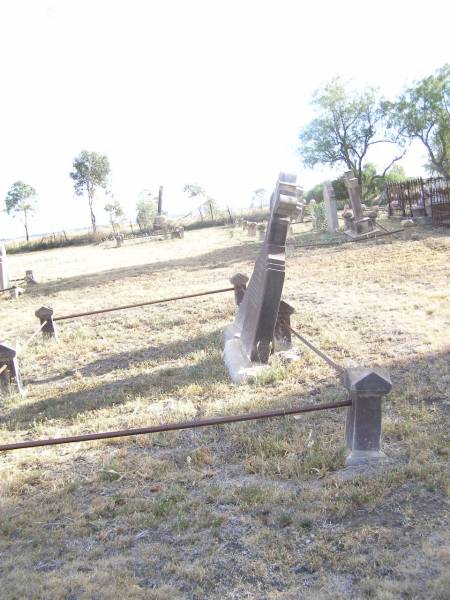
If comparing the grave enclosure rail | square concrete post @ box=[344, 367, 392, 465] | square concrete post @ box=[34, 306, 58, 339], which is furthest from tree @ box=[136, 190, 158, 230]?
square concrete post @ box=[344, 367, 392, 465]

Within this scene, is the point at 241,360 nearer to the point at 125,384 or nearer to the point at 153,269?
the point at 125,384

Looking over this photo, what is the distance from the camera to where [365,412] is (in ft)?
12.1

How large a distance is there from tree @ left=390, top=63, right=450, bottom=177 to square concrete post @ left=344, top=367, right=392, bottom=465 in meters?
30.2

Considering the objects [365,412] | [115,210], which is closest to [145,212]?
[115,210]

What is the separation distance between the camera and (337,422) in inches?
177

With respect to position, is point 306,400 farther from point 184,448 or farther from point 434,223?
point 434,223

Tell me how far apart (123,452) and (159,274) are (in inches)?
496

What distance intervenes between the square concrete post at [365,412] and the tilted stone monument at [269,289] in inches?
87.5

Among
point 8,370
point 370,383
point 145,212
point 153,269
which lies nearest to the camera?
point 370,383

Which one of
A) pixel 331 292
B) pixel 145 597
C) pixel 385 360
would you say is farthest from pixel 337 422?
pixel 331 292

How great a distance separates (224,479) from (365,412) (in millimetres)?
1121

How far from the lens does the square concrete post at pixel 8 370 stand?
6.55 m

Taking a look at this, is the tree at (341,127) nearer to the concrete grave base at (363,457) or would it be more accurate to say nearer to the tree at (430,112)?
the tree at (430,112)

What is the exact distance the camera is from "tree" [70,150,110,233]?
55656 millimetres
